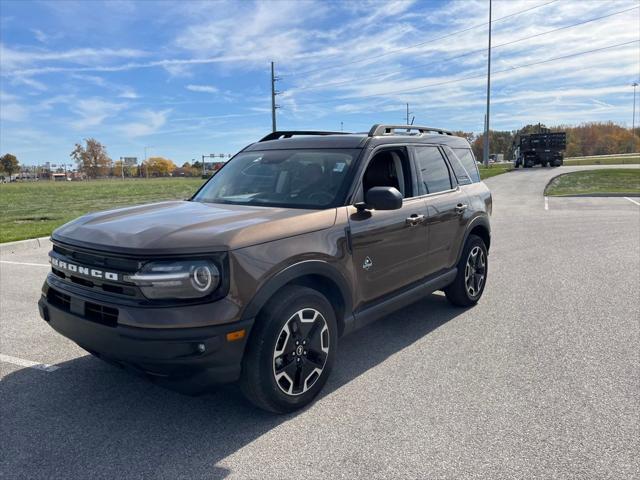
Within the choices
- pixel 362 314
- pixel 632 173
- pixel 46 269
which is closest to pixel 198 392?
pixel 362 314

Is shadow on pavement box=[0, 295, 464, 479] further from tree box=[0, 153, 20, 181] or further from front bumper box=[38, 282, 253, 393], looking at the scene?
tree box=[0, 153, 20, 181]

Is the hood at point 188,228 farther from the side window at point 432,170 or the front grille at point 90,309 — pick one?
the side window at point 432,170

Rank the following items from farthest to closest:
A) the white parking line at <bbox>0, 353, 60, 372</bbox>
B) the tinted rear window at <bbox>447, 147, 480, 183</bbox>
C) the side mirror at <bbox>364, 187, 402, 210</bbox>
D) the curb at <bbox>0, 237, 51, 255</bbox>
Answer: the curb at <bbox>0, 237, 51, 255</bbox> → the tinted rear window at <bbox>447, 147, 480, 183</bbox> → the white parking line at <bbox>0, 353, 60, 372</bbox> → the side mirror at <bbox>364, 187, 402, 210</bbox>

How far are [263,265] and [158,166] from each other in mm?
186764

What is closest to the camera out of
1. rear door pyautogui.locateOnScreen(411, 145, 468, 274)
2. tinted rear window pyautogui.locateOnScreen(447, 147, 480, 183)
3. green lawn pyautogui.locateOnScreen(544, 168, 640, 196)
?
rear door pyautogui.locateOnScreen(411, 145, 468, 274)

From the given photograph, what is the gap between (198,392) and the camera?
9.77ft

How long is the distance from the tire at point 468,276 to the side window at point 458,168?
2.09ft

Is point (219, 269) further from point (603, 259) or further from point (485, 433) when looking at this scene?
point (603, 259)

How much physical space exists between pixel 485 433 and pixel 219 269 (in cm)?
190

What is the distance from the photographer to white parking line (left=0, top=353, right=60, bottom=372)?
4.12 metres

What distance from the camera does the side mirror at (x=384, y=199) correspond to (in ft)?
12.1

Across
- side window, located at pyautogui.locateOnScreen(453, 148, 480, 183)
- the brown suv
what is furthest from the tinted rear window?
the brown suv

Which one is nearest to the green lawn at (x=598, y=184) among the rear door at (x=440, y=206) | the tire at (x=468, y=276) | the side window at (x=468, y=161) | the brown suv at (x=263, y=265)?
the side window at (x=468, y=161)

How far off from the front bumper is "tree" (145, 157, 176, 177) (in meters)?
179
